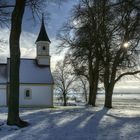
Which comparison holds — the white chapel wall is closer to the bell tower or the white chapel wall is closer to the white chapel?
the white chapel

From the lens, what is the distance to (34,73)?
46.8 m

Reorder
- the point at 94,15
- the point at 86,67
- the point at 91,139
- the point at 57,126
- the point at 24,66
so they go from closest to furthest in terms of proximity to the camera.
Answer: the point at 91,139 < the point at 57,126 < the point at 94,15 < the point at 86,67 < the point at 24,66

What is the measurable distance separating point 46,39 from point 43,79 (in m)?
6.83

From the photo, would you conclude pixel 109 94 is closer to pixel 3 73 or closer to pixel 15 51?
pixel 3 73

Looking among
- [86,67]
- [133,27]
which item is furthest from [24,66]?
[133,27]

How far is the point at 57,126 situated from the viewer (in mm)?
15039

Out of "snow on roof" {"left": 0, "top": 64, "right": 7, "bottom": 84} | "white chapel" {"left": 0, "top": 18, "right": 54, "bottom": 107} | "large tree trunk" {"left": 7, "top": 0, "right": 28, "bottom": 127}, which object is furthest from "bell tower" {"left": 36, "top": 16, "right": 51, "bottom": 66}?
"large tree trunk" {"left": 7, "top": 0, "right": 28, "bottom": 127}

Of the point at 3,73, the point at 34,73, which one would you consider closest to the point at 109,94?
the point at 34,73

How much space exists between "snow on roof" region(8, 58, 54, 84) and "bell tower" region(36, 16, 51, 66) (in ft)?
2.79

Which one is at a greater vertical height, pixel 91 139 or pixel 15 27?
pixel 15 27

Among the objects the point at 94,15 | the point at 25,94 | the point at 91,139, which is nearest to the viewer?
the point at 91,139

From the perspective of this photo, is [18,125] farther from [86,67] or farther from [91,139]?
[86,67]

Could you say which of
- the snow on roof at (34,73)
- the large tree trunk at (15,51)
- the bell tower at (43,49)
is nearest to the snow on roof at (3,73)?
the snow on roof at (34,73)

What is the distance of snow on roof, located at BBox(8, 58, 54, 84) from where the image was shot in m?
45.6
